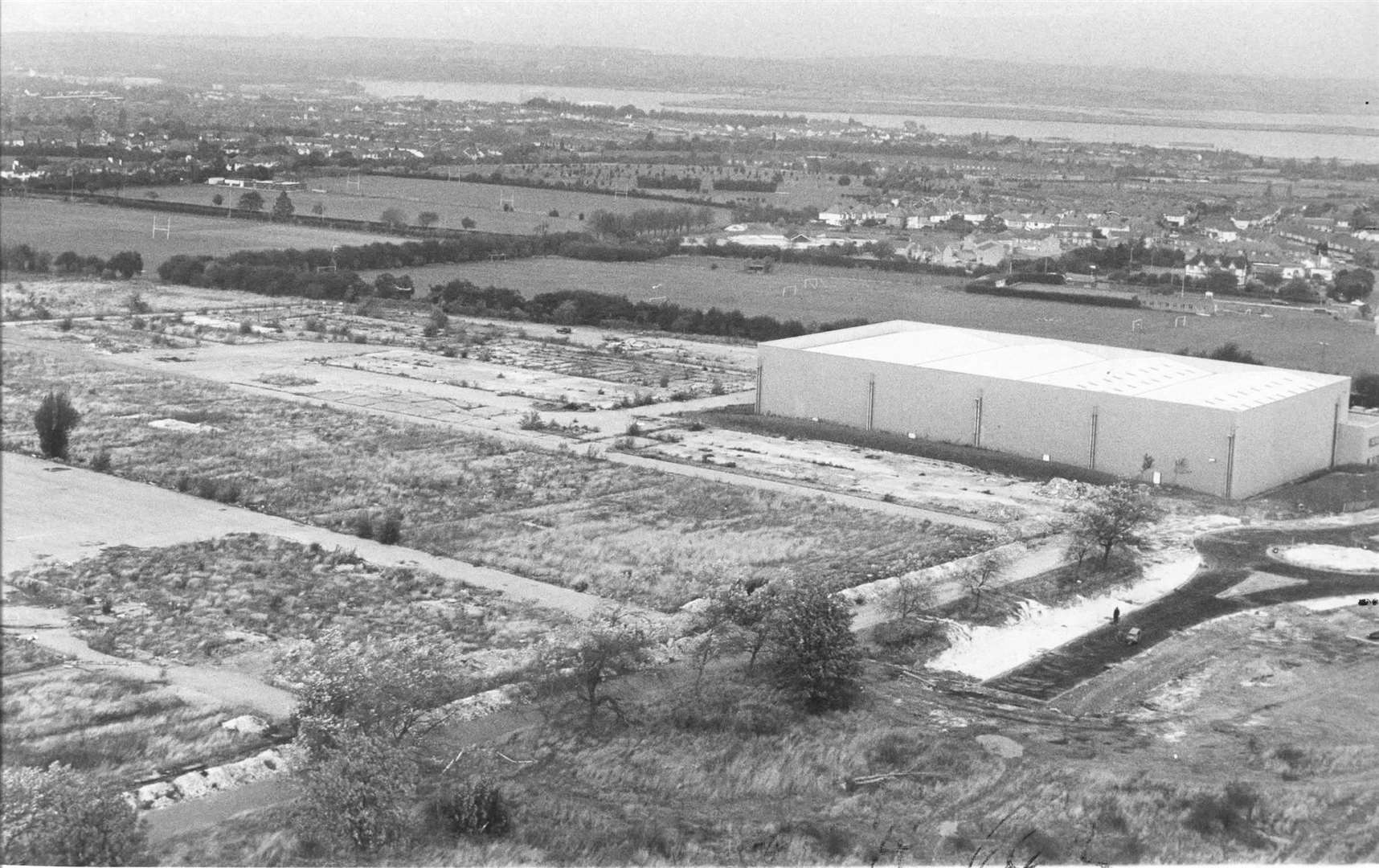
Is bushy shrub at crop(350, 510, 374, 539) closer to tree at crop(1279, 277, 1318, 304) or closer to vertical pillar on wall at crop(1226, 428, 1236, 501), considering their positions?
vertical pillar on wall at crop(1226, 428, 1236, 501)

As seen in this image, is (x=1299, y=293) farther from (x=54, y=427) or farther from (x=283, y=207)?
(x=54, y=427)

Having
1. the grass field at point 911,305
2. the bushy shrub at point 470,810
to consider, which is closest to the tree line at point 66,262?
the grass field at point 911,305

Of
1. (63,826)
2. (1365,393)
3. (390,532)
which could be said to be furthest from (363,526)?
(1365,393)

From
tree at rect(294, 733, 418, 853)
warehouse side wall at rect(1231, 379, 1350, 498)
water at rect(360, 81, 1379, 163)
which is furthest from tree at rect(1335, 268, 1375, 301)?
tree at rect(294, 733, 418, 853)

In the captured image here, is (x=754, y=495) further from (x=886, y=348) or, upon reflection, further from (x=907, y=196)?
(x=907, y=196)

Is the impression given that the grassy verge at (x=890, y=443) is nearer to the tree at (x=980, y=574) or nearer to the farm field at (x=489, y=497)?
the farm field at (x=489, y=497)

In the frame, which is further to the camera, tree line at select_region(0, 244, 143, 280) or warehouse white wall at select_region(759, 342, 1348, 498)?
warehouse white wall at select_region(759, 342, 1348, 498)

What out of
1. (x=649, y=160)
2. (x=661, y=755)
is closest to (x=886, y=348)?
(x=661, y=755)
